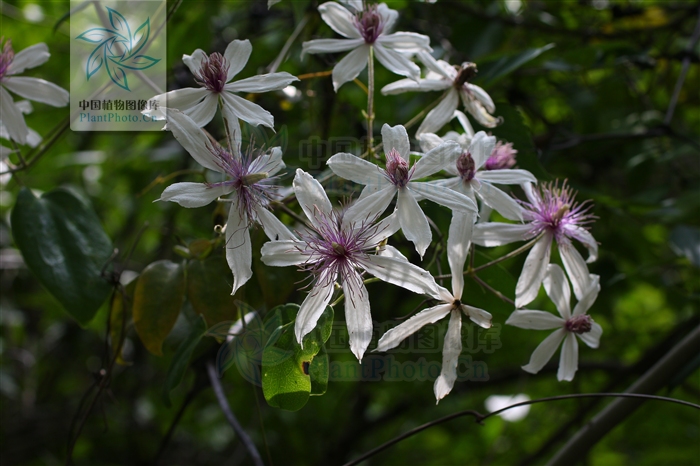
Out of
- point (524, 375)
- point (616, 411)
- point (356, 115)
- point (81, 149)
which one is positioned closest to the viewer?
point (616, 411)

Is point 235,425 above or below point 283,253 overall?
below

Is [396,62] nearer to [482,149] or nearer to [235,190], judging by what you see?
[482,149]

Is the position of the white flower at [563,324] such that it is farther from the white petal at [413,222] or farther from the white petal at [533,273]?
the white petal at [413,222]

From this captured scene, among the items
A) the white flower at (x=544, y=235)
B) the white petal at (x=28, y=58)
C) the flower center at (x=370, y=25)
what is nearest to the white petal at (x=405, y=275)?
the white flower at (x=544, y=235)

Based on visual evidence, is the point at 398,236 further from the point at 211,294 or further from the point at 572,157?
the point at 572,157

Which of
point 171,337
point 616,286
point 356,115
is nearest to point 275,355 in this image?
point 171,337

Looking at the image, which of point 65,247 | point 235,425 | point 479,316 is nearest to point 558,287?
point 479,316
